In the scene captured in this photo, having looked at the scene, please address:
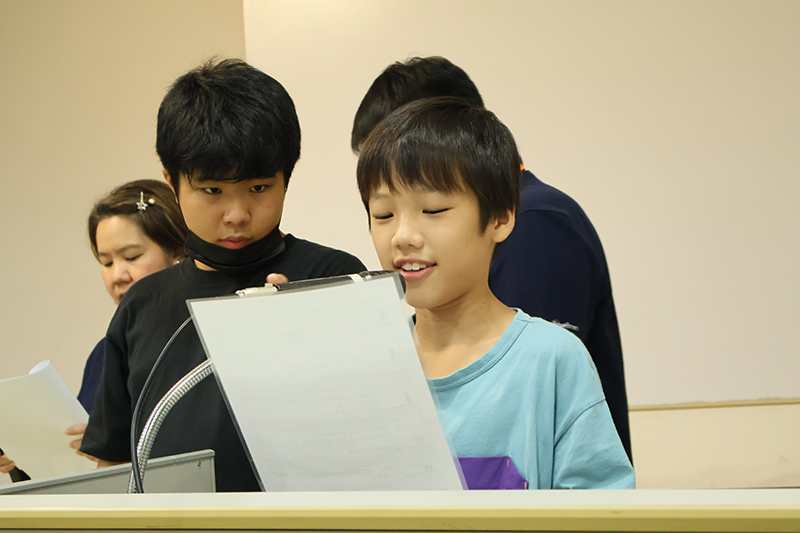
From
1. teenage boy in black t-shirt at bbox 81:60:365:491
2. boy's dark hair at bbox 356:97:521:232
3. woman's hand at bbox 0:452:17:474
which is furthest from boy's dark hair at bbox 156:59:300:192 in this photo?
woman's hand at bbox 0:452:17:474

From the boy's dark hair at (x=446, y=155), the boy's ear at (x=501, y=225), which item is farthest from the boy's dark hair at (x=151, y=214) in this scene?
the boy's ear at (x=501, y=225)

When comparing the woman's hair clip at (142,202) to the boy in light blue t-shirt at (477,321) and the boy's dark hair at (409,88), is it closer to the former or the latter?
the boy's dark hair at (409,88)

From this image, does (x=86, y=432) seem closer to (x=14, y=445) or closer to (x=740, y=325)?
(x=14, y=445)

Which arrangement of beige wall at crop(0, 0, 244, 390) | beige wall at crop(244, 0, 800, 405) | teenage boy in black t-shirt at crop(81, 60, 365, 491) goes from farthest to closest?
1. beige wall at crop(0, 0, 244, 390)
2. beige wall at crop(244, 0, 800, 405)
3. teenage boy in black t-shirt at crop(81, 60, 365, 491)

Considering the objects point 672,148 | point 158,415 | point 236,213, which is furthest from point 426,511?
point 672,148

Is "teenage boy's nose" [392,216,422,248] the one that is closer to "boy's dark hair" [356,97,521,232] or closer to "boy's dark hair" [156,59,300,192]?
"boy's dark hair" [356,97,521,232]

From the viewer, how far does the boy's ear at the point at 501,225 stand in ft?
2.45

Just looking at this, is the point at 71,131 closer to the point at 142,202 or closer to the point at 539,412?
the point at 142,202

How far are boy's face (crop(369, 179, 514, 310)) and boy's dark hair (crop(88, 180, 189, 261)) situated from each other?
833 mm

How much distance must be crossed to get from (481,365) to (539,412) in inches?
3.1

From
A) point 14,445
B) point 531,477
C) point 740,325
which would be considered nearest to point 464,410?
point 531,477

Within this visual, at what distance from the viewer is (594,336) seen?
1004 millimetres

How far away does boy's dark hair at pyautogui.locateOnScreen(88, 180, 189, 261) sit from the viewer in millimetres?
1404

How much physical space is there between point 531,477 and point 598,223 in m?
1.51
